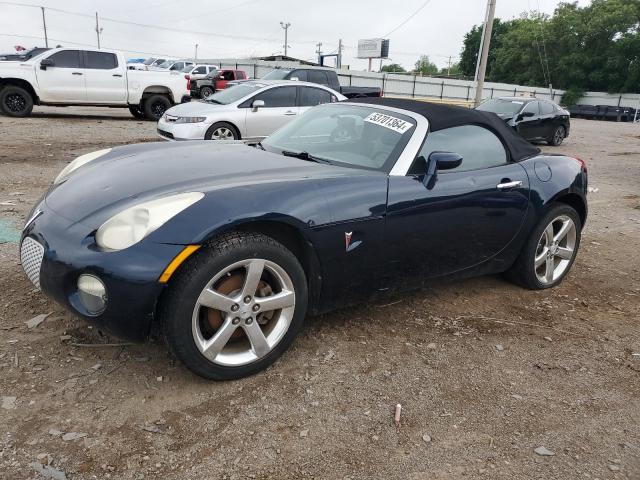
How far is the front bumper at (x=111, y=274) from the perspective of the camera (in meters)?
2.24

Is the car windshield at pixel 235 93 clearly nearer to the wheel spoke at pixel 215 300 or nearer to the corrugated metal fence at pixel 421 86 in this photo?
the wheel spoke at pixel 215 300

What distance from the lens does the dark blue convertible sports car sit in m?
2.32

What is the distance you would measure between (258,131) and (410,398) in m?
7.87

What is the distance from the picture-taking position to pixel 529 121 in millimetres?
14266

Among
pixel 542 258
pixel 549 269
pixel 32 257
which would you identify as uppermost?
pixel 32 257

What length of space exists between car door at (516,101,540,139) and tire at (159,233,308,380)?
511 inches

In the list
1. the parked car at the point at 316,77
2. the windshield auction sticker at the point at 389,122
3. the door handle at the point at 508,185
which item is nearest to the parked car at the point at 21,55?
the parked car at the point at 316,77

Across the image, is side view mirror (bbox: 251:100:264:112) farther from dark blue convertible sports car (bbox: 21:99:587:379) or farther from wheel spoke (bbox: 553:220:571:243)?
wheel spoke (bbox: 553:220:571:243)

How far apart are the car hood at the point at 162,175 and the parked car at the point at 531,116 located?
39.7ft

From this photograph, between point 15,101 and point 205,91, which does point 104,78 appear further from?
point 205,91

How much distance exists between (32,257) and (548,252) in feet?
11.7

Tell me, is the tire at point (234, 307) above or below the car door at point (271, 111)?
below

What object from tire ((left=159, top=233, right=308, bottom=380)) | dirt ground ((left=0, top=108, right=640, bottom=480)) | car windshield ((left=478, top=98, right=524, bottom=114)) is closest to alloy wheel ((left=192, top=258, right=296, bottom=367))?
tire ((left=159, top=233, right=308, bottom=380))

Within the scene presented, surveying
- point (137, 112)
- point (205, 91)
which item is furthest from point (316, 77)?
point (205, 91)
